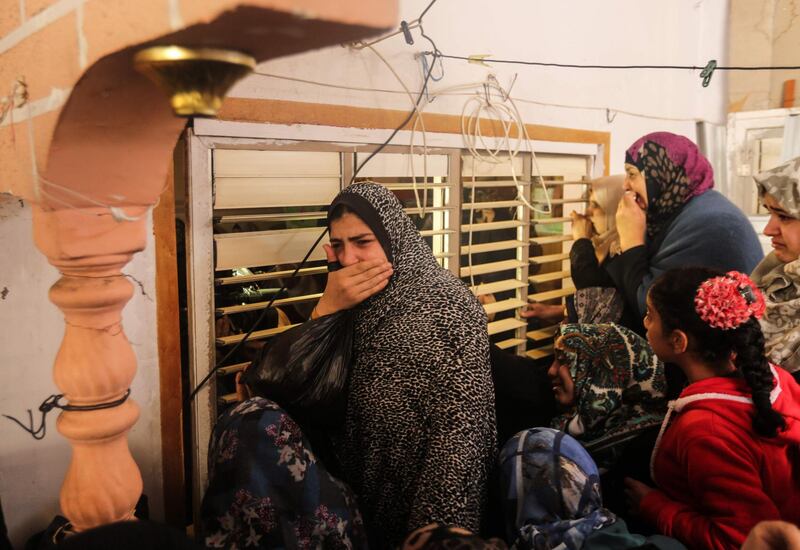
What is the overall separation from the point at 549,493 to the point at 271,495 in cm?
74

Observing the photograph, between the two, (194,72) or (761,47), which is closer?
(194,72)

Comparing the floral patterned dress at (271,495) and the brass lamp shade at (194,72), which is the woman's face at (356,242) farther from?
the brass lamp shade at (194,72)

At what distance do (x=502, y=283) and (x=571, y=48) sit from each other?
1.33m

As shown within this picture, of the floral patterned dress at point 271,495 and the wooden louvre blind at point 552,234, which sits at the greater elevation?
the wooden louvre blind at point 552,234

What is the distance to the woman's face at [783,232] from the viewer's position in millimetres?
2281

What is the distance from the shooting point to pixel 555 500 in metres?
1.70

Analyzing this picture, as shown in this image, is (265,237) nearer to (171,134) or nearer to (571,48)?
(171,134)

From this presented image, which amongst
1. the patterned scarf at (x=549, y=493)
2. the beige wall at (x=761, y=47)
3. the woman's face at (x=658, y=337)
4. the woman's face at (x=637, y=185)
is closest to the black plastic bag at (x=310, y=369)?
the patterned scarf at (x=549, y=493)

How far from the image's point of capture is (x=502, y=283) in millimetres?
3127

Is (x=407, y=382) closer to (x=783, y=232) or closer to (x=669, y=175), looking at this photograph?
(x=783, y=232)

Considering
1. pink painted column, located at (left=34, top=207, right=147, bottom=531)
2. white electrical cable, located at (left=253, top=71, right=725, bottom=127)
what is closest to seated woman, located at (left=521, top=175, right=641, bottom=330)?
white electrical cable, located at (left=253, top=71, right=725, bottom=127)

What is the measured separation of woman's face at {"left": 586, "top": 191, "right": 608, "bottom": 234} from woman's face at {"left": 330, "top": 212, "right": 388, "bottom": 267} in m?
1.69

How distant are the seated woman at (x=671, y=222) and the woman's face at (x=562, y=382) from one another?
0.57m

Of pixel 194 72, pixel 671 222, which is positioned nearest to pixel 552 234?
pixel 671 222
